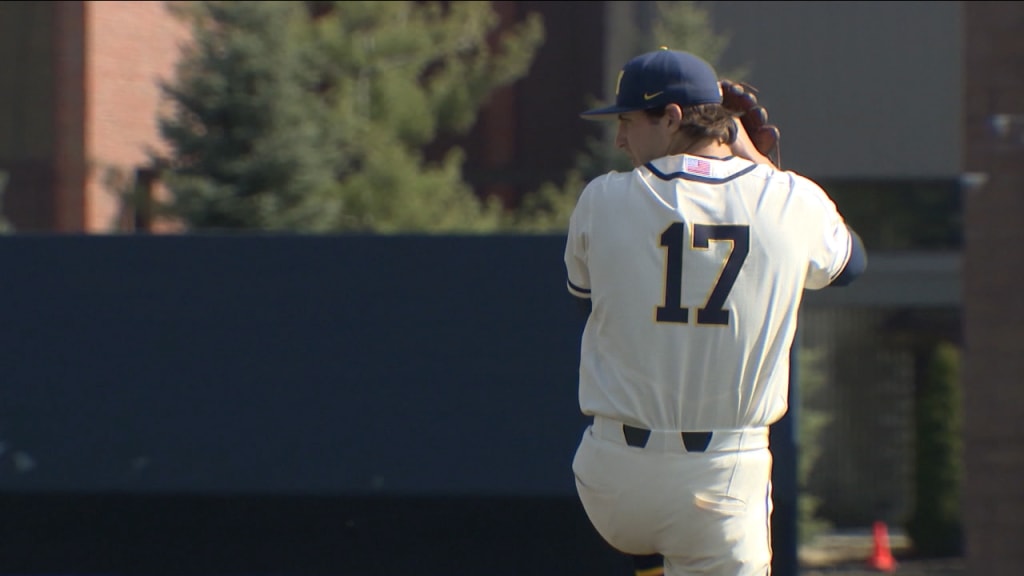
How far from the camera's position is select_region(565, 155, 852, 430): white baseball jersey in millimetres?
2318

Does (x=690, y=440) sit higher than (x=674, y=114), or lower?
lower

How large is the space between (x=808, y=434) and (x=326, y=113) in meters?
4.97

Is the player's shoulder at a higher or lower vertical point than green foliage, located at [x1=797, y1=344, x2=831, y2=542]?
higher

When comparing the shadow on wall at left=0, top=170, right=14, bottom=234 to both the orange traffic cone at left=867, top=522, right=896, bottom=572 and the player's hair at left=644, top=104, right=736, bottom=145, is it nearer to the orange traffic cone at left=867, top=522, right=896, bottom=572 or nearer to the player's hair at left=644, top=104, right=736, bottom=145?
the orange traffic cone at left=867, top=522, right=896, bottom=572

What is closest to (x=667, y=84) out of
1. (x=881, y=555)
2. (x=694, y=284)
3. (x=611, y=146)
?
(x=694, y=284)

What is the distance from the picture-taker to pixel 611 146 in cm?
1084

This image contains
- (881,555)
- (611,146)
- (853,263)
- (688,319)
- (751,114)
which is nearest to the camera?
(688,319)

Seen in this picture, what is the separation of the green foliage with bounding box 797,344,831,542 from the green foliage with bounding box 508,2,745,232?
2.32 metres

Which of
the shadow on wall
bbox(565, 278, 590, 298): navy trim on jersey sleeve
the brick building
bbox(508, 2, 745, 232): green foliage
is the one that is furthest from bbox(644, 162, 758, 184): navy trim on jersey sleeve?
the shadow on wall

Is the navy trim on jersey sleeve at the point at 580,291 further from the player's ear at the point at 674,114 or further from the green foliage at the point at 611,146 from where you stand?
the green foliage at the point at 611,146

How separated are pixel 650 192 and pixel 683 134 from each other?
0.55 feet

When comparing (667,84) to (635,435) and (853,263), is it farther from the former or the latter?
(635,435)

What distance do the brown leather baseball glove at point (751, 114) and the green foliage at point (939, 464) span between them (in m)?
10.1

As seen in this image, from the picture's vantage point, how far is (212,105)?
32.8 feet
